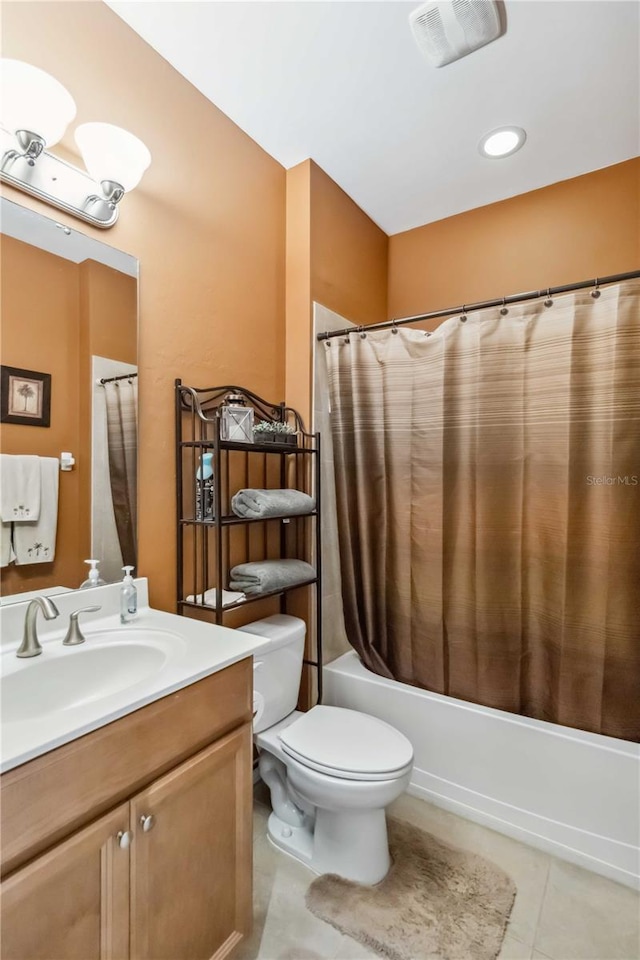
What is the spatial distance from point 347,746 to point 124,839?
2.46 feet

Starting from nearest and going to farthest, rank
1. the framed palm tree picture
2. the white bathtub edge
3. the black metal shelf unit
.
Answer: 1. the framed palm tree picture
2. the white bathtub edge
3. the black metal shelf unit

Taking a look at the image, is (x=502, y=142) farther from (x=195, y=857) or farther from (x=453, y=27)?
(x=195, y=857)

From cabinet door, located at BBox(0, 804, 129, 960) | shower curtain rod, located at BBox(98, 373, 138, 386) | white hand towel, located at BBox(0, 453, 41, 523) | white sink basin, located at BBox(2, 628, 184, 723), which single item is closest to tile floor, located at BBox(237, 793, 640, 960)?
cabinet door, located at BBox(0, 804, 129, 960)

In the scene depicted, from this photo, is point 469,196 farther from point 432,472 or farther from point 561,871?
point 561,871

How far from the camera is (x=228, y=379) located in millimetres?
1744

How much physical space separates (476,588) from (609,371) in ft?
2.95

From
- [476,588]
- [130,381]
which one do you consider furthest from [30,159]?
[476,588]

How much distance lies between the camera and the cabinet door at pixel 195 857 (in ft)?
2.82

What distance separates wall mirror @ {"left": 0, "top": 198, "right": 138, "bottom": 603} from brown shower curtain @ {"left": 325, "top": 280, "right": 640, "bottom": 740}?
3.10ft

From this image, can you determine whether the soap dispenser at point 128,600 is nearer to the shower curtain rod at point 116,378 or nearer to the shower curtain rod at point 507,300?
the shower curtain rod at point 116,378

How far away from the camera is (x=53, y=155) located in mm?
1166

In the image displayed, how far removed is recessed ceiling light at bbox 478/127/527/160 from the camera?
1.80m

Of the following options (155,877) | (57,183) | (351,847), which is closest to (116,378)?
(57,183)

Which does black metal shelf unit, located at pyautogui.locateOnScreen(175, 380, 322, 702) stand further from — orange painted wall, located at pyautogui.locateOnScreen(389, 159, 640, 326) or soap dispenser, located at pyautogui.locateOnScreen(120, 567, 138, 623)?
orange painted wall, located at pyautogui.locateOnScreen(389, 159, 640, 326)
